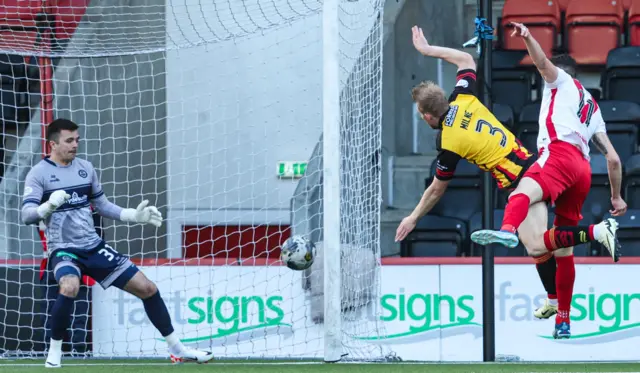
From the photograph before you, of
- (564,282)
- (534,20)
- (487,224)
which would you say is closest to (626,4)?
(534,20)

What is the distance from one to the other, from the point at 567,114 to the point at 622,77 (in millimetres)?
3344

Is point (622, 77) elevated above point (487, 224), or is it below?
above

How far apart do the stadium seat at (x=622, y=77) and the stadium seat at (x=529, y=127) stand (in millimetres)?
683

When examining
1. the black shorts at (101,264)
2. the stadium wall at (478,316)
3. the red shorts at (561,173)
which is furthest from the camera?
the stadium wall at (478,316)

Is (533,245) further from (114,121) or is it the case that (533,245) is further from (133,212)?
(114,121)

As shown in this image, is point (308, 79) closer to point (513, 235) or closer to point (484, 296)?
point (484, 296)

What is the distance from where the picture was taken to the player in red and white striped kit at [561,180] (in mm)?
6375

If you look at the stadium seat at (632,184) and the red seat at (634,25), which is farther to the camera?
the red seat at (634,25)

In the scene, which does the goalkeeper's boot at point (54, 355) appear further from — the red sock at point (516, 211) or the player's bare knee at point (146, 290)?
the red sock at point (516, 211)

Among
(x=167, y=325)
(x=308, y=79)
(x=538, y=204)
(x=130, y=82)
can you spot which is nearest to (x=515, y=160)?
(x=538, y=204)

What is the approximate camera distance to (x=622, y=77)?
9703 mm

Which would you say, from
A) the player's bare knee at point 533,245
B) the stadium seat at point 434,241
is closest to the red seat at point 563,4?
the stadium seat at point 434,241

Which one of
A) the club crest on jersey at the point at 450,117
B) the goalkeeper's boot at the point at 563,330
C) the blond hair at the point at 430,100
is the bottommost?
the goalkeeper's boot at the point at 563,330

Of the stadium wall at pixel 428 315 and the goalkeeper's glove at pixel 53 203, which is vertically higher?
the goalkeeper's glove at pixel 53 203
